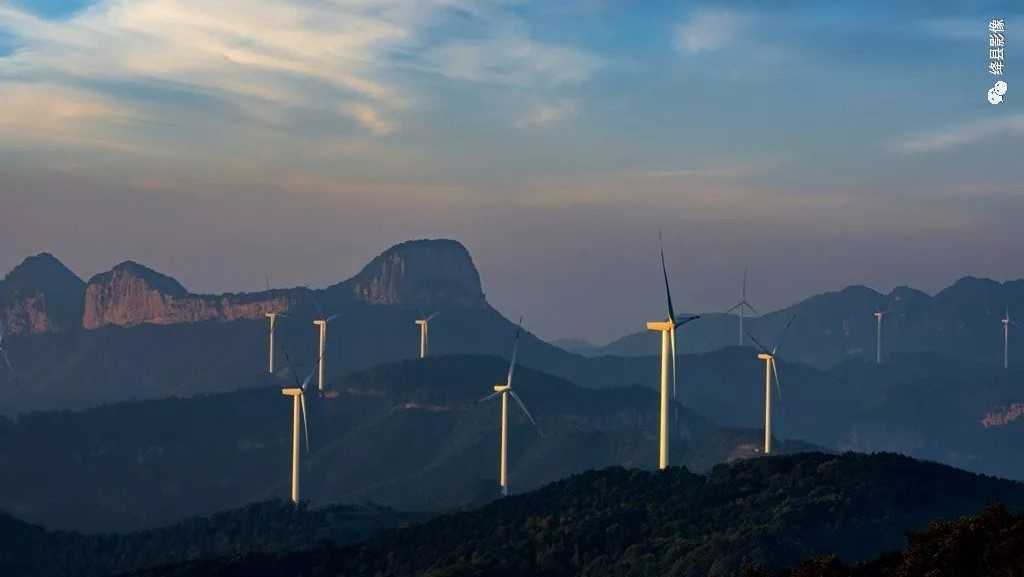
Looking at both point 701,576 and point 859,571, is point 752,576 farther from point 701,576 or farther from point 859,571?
point 701,576

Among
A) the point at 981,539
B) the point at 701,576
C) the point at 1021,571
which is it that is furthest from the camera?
the point at 701,576

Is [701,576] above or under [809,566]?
under

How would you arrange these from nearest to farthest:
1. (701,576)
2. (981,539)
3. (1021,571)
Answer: (1021,571)
(981,539)
(701,576)

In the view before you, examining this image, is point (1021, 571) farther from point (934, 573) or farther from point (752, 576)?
point (752, 576)

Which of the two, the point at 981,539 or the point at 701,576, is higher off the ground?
the point at 981,539

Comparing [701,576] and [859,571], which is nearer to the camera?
[859,571]

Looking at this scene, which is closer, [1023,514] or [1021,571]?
[1021,571]

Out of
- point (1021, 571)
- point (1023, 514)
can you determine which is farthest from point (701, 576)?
point (1021, 571)

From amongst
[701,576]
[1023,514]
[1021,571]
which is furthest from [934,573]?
[701,576]
